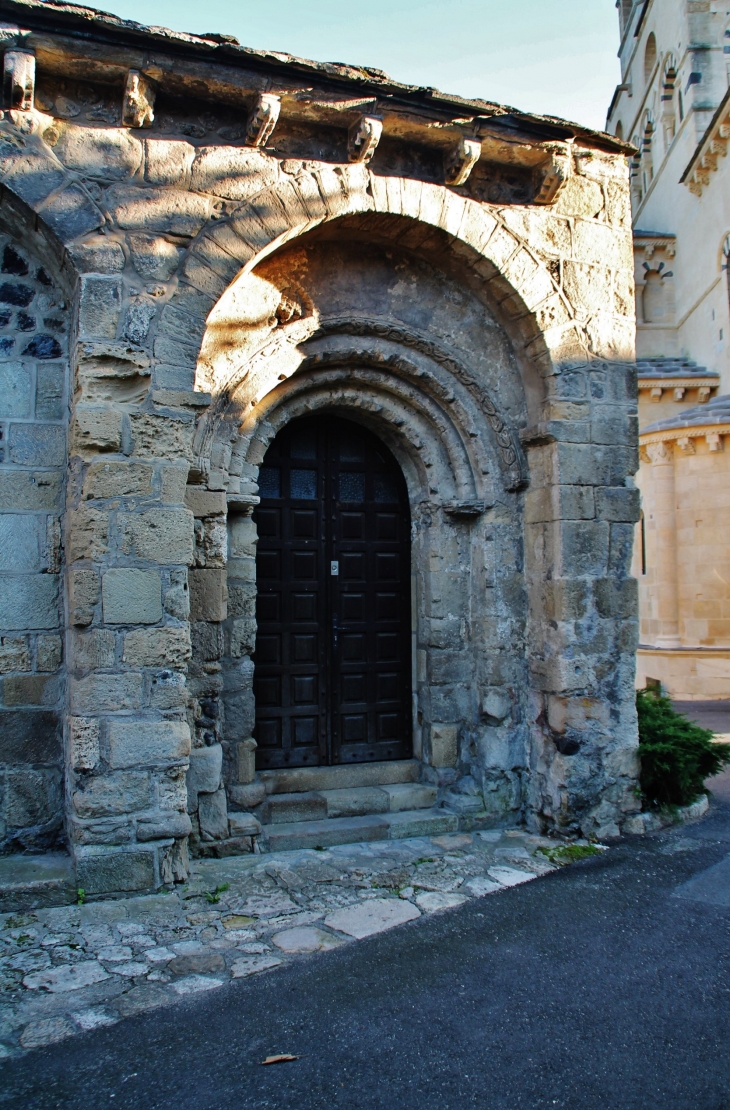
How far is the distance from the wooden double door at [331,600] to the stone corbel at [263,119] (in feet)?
5.70

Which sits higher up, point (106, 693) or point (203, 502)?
point (203, 502)

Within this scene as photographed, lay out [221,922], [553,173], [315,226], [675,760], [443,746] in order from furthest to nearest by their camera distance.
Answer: [443,746], [675,760], [553,173], [315,226], [221,922]

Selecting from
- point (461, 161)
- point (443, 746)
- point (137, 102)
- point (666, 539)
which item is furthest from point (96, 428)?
point (666, 539)

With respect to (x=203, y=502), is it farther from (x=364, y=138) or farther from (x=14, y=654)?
(x=364, y=138)

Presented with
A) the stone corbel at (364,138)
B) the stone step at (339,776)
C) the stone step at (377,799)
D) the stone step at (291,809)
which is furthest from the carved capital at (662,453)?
the stone step at (291,809)

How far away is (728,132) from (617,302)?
30.5 ft

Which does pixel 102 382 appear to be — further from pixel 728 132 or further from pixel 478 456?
pixel 728 132

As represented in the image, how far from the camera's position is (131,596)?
3.88 meters

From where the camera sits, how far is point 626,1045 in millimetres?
2740

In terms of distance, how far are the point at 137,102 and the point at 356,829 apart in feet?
13.8

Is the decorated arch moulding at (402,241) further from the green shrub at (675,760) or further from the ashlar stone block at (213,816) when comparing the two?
the green shrub at (675,760)

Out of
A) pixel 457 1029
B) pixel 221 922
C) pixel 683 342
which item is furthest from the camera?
pixel 683 342

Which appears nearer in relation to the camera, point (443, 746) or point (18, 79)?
point (18, 79)

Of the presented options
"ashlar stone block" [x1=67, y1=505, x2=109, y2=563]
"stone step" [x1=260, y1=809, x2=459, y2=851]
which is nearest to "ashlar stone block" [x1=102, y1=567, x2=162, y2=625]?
"ashlar stone block" [x1=67, y1=505, x2=109, y2=563]
